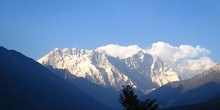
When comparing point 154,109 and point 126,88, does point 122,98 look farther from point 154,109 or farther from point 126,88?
point 154,109

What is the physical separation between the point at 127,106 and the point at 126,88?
2544 millimetres

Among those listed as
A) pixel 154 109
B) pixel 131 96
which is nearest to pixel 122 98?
pixel 131 96

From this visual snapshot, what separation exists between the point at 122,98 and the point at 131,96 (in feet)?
4.42

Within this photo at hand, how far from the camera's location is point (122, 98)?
50188 mm

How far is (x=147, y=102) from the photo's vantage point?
48.8 metres

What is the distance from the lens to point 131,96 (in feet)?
163

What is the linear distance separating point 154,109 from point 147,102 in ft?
4.23

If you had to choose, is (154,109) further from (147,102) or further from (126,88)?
(126,88)

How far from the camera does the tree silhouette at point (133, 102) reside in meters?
48.4

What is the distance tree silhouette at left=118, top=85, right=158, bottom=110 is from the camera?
1907 inches

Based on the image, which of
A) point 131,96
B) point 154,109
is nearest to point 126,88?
point 131,96

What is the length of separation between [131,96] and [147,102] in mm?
2302

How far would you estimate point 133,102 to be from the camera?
49156 mm

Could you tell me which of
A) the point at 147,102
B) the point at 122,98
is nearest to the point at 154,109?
the point at 147,102
